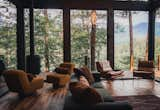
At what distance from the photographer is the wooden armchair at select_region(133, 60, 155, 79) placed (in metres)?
7.93

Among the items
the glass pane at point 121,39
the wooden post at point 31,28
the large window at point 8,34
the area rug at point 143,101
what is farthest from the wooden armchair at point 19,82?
the glass pane at point 121,39

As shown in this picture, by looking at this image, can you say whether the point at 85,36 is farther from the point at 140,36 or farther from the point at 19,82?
the point at 19,82

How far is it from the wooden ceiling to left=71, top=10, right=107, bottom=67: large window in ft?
0.90

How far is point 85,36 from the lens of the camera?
9.62 metres

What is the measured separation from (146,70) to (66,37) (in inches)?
145

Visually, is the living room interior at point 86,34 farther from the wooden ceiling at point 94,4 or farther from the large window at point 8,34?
the large window at point 8,34

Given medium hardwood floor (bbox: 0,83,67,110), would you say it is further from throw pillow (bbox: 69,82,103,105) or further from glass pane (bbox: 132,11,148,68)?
glass pane (bbox: 132,11,148,68)

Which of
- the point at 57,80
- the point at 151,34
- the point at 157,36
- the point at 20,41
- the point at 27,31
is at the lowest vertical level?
the point at 57,80

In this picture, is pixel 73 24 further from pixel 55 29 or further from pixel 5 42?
pixel 5 42

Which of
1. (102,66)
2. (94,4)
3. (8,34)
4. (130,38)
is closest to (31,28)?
(8,34)

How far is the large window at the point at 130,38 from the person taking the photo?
31.5ft

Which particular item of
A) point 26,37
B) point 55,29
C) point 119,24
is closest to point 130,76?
point 119,24

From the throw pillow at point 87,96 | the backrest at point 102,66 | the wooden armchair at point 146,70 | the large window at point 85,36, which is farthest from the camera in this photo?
the large window at point 85,36

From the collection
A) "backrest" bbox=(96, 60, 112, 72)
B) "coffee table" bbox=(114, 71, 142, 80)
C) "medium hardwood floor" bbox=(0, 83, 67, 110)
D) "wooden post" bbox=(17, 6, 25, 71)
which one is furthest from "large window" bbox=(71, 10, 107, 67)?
"medium hardwood floor" bbox=(0, 83, 67, 110)
